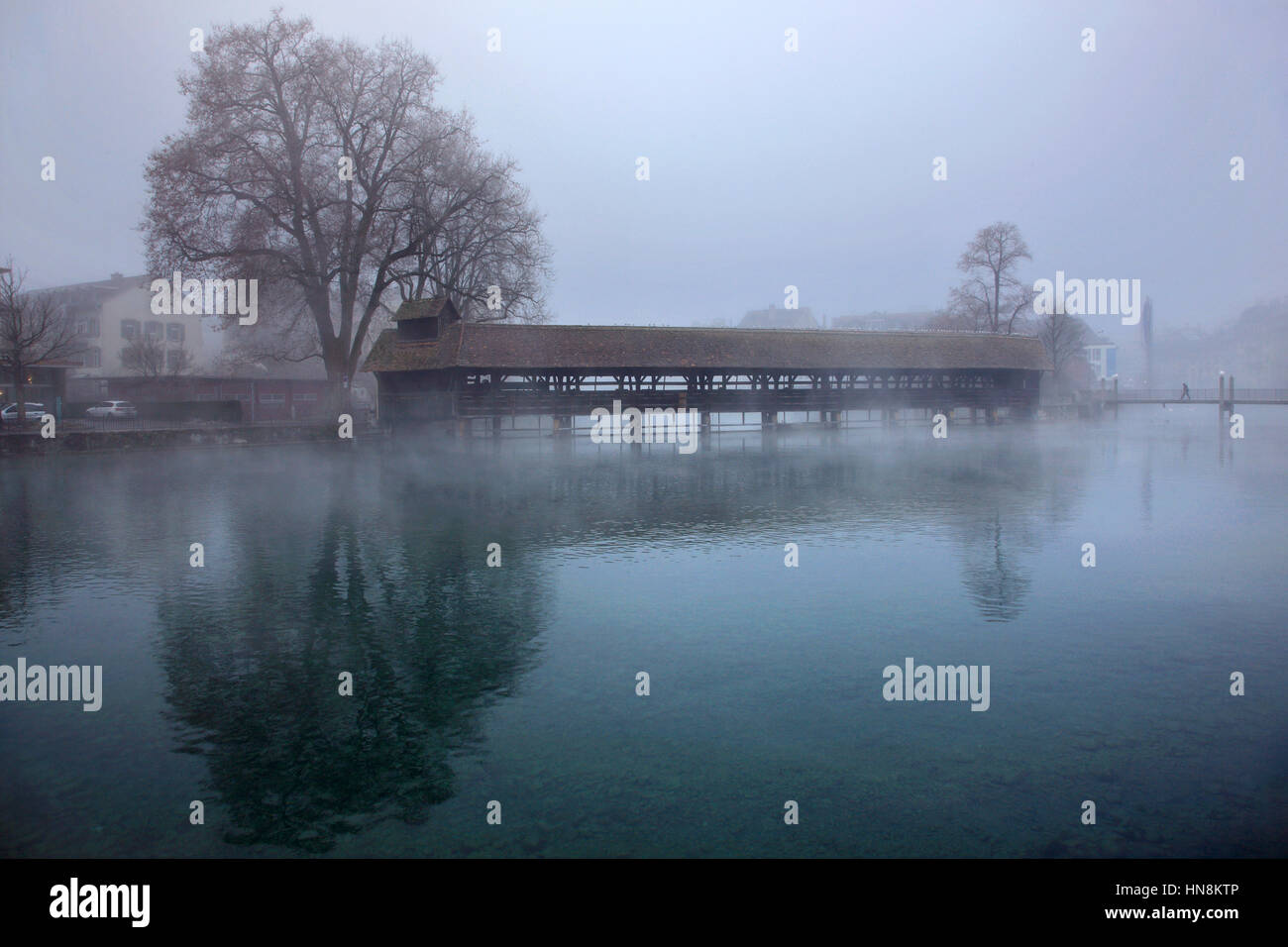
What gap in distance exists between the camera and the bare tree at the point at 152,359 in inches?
2216

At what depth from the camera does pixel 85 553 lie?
13109 mm

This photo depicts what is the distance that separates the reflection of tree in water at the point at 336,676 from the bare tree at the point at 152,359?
50.0 m

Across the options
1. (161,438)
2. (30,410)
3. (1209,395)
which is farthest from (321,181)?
(1209,395)

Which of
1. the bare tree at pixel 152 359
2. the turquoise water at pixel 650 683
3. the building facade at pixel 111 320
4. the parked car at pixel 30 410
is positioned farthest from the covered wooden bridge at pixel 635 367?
the building facade at pixel 111 320

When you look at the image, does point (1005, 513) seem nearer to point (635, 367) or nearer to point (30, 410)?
point (635, 367)

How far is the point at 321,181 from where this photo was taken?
35312 millimetres

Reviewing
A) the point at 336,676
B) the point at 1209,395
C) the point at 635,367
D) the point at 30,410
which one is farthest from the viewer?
the point at 1209,395

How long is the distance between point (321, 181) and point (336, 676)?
32751 mm

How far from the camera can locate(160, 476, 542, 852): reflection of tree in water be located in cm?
548

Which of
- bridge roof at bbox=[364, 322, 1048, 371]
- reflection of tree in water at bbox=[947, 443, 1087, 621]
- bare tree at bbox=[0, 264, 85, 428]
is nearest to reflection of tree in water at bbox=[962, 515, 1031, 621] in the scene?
reflection of tree in water at bbox=[947, 443, 1087, 621]

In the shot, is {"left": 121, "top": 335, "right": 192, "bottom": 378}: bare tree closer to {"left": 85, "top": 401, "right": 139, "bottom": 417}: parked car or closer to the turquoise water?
{"left": 85, "top": 401, "right": 139, "bottom": 417}: parked car
